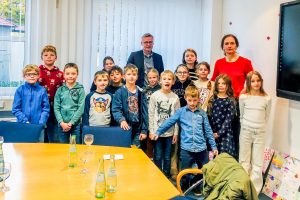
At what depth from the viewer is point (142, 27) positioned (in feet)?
16.4

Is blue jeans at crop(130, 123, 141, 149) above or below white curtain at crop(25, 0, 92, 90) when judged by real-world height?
below

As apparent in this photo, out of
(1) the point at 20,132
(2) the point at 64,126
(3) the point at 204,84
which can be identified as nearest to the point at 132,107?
(2) the point at 64,126

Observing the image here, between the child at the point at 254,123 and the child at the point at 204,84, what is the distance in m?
0.36

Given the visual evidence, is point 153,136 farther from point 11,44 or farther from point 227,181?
point 11,44

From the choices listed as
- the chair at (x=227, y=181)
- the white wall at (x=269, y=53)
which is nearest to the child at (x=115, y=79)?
the white wall at (x=269, y=53)

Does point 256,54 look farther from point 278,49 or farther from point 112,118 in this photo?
point 112,118

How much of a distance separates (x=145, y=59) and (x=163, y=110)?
1074 mm

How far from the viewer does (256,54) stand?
4324mm

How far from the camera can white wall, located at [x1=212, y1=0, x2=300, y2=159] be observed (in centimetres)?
375

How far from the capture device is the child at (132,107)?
11.9 ft

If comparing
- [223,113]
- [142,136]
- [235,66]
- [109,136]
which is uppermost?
[235,66]

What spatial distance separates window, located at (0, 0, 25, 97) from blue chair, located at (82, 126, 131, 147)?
1.97 m

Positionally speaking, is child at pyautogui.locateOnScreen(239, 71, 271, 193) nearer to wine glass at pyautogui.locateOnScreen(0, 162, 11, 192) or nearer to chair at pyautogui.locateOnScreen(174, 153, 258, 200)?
chair at pyautogui.locateOnScreen(174, 153, 258, 200)

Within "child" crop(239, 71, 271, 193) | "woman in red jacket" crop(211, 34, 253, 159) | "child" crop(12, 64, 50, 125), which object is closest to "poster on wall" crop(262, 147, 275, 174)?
"child" crop(239, 71, 271, 193)
